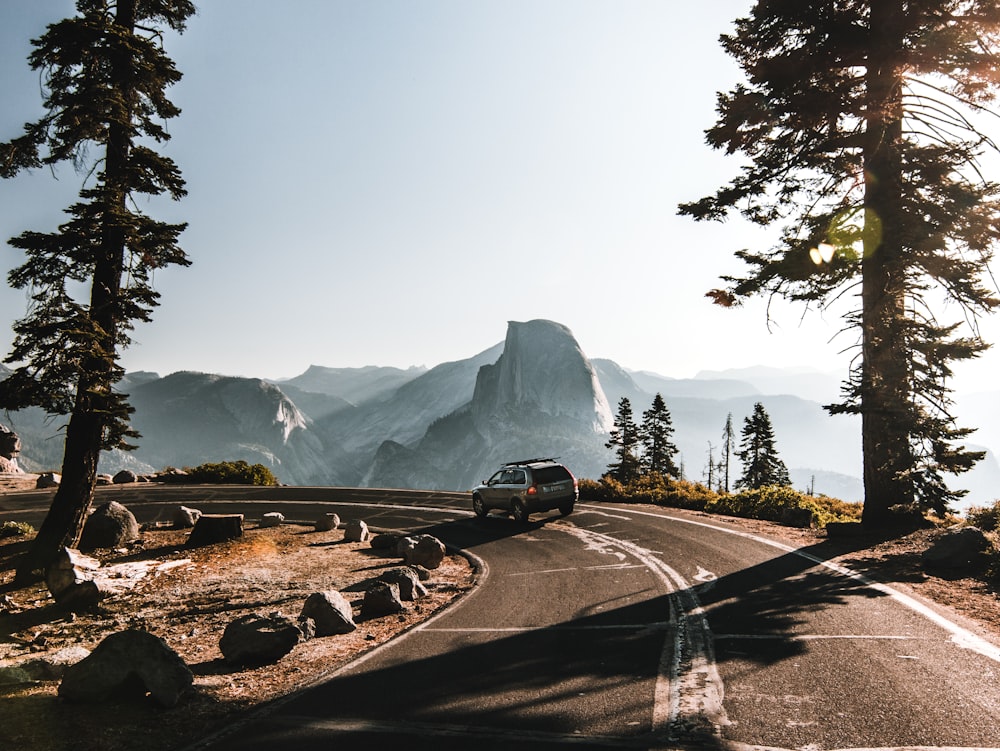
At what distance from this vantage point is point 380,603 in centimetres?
852

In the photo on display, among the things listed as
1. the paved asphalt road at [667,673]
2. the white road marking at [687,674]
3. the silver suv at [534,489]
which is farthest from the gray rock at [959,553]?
the silver suv at [534,489]

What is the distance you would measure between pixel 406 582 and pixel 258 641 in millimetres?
3192

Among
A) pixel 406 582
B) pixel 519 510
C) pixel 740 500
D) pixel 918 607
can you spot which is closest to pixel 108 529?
pixel 406 582

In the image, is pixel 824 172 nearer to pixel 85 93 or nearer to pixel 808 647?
pixel 808 647

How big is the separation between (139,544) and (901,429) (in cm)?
1915

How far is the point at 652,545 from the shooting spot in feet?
41.2

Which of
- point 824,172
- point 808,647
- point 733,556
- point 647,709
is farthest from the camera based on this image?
point 824,172

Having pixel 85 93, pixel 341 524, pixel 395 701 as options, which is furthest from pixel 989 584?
pixel 85 93

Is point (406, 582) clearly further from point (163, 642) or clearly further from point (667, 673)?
point (667, 673)

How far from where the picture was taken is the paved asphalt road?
423 cm

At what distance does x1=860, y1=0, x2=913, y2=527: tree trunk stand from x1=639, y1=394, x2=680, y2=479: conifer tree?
130 feet

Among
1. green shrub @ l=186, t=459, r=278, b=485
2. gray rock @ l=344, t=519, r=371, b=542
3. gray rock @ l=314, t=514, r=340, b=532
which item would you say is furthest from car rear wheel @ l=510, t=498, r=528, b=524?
green shrub @ l=186, t=459, r=278, b=485

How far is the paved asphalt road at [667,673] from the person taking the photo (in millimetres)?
4227

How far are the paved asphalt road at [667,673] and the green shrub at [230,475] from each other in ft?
87.1
